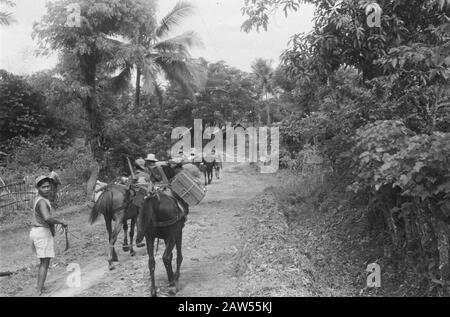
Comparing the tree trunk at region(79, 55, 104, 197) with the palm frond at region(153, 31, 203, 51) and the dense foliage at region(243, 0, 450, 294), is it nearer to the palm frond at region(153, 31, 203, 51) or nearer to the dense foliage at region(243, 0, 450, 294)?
the palm frond at region(153, 31, 203, 51)

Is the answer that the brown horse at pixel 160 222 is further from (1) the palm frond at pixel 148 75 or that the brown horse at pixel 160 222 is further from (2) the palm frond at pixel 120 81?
(2) the palm frond at pixel 120 81

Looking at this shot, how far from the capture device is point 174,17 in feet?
69.1

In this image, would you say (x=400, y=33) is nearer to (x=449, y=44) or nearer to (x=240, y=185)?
(x=449, y=44)

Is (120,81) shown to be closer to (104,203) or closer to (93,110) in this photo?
(93,110)

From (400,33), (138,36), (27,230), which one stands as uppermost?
(138,36)

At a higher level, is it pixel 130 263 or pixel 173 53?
pixel 173 53

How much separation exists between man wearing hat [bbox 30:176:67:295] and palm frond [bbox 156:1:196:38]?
15.4m

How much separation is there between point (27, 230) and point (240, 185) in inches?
451

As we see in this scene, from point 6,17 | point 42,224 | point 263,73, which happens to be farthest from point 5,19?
point 263,73

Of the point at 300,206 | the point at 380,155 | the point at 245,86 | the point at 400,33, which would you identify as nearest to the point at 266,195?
the point at 300,206

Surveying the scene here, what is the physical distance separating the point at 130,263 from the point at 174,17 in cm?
1509

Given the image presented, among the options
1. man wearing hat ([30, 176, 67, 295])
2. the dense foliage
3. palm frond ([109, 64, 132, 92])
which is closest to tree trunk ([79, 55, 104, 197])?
palm frond ([109, 64, 132, 92])

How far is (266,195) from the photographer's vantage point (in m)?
16.3

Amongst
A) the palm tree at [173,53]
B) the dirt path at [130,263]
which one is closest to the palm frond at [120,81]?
the palm tree at [173,53]
